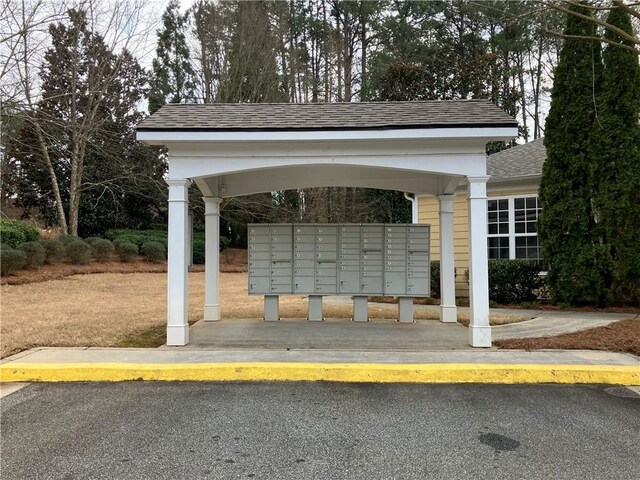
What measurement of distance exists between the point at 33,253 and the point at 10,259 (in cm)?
133

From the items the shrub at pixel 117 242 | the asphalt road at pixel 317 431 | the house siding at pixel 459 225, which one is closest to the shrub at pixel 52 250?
the shrub at pixel 117 242

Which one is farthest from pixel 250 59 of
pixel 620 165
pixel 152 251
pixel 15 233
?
pixel 620 165

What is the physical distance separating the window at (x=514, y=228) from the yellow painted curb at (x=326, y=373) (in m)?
7.41

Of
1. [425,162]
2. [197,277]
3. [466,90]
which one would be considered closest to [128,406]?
[425,162]

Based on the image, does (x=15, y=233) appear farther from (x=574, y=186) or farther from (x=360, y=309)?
(x=574, y=186)

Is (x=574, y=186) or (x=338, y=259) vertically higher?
(x=574, y=186)

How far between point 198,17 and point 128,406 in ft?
77.9

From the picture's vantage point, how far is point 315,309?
8531 millimetres

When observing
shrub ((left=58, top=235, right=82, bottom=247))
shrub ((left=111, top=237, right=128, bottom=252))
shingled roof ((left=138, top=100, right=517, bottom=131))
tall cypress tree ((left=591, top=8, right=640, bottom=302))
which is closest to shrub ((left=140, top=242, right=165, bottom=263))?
shrub ((left=111, top=237, right=128, bottom=252))

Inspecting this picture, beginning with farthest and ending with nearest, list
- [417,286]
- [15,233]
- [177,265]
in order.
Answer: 1. [15,233]
2. [417,286]
3. [177,265]

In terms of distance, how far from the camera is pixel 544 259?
1081cm

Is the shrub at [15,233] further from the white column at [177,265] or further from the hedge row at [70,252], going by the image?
the white column at [177,265]

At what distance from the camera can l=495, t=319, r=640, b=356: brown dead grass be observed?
20.6ft

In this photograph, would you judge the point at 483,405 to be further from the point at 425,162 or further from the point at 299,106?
the point at 299,106
